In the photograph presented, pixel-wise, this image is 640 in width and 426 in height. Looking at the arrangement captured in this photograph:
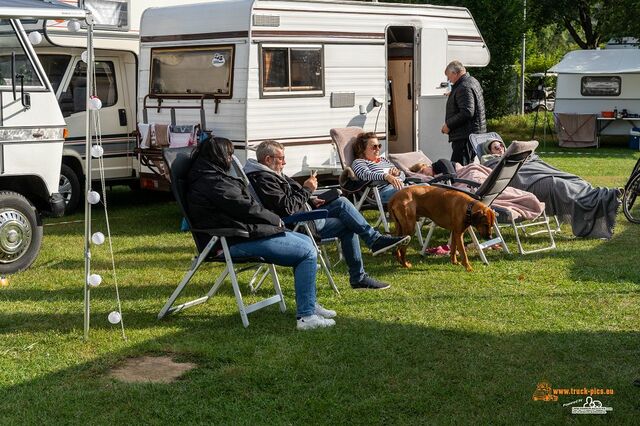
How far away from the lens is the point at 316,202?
23.5 ft

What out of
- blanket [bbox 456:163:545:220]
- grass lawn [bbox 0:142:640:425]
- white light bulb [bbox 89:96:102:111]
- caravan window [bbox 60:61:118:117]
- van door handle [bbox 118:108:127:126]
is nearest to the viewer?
grass lawn [bbox 0:142:640:425]

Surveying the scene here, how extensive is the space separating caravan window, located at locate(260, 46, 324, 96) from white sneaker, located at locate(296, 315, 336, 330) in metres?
4.33

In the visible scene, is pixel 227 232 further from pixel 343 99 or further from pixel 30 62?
pixel 343 99

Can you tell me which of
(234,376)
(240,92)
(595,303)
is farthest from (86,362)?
(240,92)

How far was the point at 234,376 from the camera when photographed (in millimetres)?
4926

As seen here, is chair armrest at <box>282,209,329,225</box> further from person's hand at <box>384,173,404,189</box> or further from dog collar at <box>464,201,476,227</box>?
person's hand at <box>384,173,404,189</box>

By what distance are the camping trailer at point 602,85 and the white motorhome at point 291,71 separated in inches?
421

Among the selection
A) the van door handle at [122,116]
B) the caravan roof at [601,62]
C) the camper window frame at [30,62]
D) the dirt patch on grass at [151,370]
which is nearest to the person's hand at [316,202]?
the dirt patch on grass at [151,370]

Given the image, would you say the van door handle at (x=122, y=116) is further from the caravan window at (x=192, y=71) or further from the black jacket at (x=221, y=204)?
the black jacket at (x=221, y=204)

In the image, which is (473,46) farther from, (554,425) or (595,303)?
(554,425)

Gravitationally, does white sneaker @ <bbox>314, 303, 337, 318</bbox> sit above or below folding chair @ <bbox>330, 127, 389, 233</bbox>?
below

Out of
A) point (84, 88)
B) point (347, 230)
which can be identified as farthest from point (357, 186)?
point (84, 88)

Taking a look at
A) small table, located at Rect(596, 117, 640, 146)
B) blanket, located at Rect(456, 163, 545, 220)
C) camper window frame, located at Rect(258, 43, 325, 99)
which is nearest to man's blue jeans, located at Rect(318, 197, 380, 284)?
blanket, located at Rect(456, 163, 545, 220)

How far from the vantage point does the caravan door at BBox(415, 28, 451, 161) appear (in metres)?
11.5
